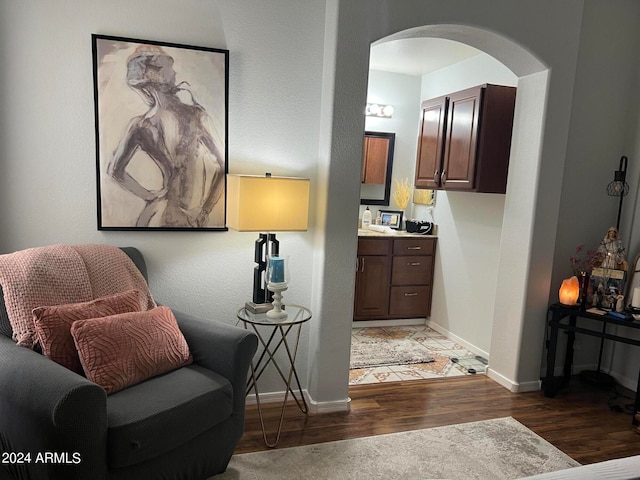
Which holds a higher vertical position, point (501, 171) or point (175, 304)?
point (501, 171)

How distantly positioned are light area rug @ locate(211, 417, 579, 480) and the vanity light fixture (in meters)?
3.23

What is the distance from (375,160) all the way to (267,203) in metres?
2.78

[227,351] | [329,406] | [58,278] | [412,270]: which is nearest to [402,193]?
[412,270]

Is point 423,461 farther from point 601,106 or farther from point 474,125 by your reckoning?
point 601,106

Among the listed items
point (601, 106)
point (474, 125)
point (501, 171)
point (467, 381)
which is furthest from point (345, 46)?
point (467, 381)

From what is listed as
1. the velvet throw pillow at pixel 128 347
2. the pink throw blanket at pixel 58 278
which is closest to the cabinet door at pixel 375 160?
the pink throw blanket at pixel 58 278

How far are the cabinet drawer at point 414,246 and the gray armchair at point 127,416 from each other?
8.77ft

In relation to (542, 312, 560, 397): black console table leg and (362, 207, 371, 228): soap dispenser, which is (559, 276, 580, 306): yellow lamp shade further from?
(362, 207, 371, 228): soap dispenser

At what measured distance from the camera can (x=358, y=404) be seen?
3090 millimetres

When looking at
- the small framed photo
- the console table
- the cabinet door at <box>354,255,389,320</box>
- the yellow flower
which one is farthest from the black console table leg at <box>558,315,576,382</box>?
the yellow flower

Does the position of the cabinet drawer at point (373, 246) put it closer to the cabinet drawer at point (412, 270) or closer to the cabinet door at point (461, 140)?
the cabinet drawer at point (412, 270)

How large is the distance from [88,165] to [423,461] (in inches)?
90.9

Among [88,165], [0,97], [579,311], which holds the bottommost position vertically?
[579,311]

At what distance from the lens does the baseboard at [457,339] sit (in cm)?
414
